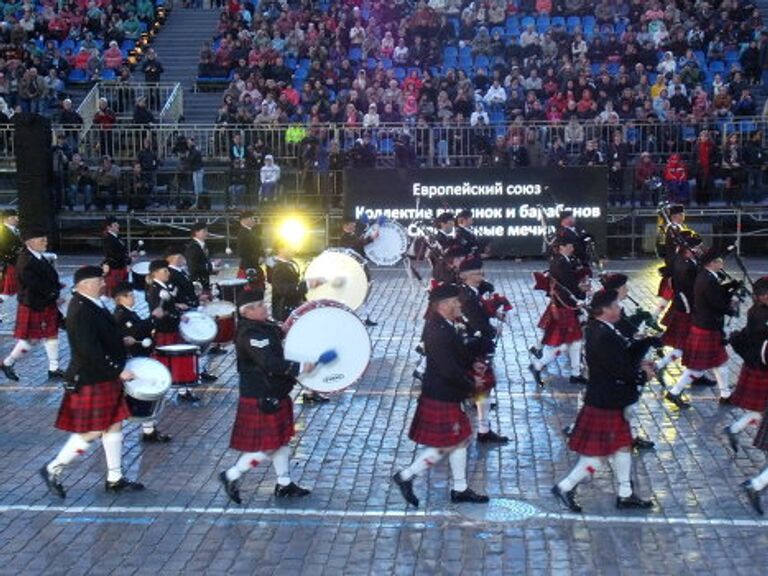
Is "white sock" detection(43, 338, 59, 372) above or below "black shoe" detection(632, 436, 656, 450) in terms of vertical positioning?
above

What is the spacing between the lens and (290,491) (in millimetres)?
10016

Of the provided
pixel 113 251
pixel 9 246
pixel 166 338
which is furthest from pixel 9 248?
pixel 166 338

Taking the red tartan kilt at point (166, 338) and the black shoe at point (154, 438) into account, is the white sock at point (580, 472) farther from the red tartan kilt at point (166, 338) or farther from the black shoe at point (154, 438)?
the red tartan kilt at point (166, 338)

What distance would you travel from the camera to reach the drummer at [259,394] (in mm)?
9617

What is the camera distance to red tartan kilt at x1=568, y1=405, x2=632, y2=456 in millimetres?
9414

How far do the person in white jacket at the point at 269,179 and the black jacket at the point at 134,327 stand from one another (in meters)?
15.2

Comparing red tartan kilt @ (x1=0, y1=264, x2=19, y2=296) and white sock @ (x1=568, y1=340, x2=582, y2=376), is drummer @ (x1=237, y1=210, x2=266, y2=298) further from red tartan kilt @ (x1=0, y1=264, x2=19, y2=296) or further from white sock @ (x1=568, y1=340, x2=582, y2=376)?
white sock @ (x1=568, y1=340, x2=582, y2=376)

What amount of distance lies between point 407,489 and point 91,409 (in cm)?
260

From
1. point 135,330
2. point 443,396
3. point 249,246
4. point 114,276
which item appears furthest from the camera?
point 114,276

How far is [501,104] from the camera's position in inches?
1136

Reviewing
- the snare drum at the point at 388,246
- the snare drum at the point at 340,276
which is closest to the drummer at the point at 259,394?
the snare drum at the point at 340,276

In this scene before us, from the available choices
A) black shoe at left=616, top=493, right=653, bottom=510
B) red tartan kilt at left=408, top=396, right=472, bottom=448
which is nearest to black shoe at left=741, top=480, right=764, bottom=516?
black shoe at left=616, top=493, right=653, bottom=510

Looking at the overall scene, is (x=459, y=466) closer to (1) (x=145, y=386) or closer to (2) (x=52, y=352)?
(1) (x=145, y=386)

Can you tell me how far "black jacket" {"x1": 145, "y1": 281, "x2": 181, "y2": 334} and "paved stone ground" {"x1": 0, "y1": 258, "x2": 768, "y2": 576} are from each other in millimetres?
863
